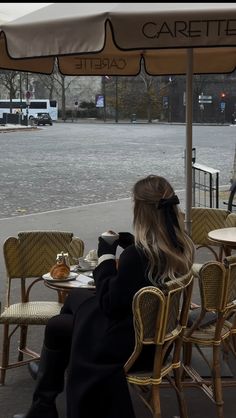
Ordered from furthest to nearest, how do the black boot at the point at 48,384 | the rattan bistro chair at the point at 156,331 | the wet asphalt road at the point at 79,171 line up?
the wet asphalt road at the point at 79,171 < the black boot at the point at 48,384 < the rattan bistro chair at the point at 156,331

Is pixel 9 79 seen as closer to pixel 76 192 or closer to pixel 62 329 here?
pixel 76 192

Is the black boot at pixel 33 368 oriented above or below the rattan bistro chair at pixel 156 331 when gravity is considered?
below

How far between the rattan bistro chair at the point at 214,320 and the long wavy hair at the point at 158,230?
1.31 feet

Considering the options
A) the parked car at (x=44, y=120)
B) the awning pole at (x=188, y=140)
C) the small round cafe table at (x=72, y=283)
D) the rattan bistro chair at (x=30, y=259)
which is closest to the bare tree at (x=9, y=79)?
the parked car at (x=44, y=120)

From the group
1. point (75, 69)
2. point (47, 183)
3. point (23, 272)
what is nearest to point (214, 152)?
point (47, 183)

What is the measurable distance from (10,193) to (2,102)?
216 feet

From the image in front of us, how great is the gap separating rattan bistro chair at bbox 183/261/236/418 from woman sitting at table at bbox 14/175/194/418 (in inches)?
13.5

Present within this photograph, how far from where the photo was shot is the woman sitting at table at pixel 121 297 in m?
3.18

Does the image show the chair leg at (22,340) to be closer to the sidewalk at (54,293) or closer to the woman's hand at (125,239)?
the sidewalk at (54,293)

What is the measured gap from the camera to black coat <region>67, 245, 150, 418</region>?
3.17m

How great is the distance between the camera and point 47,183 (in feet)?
55.9

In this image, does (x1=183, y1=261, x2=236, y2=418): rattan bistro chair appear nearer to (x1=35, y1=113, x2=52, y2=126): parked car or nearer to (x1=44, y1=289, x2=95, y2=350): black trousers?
(x1=44, y1=289, x2=95, y2=350): black trousers

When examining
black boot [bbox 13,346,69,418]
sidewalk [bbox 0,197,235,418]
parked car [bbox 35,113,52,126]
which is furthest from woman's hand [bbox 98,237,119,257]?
parked car [bbox 35,113,52,126]

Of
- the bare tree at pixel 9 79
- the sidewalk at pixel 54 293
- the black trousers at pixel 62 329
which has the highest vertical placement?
the bare tree at pixel 9 79
